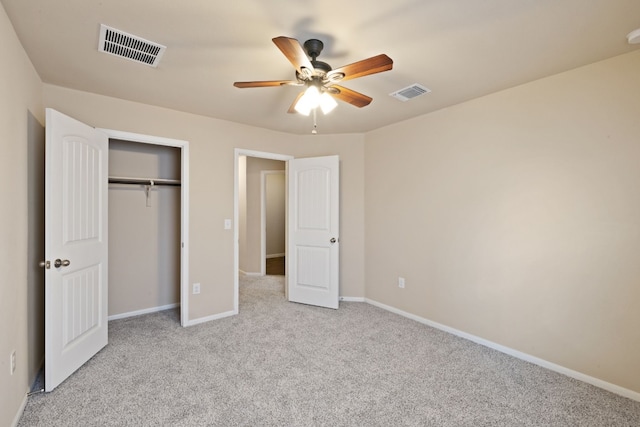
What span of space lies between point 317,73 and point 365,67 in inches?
13.5

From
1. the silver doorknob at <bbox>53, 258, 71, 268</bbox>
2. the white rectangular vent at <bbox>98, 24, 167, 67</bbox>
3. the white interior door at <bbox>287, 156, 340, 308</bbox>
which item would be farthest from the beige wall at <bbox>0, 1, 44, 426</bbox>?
the white interior door at <bbox>287, 156, 340, 308</bbox>

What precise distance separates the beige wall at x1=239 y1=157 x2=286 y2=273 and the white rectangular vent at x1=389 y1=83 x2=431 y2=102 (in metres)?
3.47

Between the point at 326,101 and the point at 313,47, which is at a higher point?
the point at 313,47

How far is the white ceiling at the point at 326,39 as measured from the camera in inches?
64.1

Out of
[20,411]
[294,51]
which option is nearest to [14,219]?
[20,411]

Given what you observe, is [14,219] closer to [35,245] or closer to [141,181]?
[35,245]

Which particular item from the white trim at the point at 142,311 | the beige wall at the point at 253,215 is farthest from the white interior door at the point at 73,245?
the beige wall at the point at 253,215

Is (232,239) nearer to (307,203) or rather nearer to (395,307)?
(307,203)

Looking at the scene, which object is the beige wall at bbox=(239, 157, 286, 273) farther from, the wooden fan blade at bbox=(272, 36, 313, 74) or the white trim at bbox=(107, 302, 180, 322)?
the wooden fan blade at bbox=(272, 36, 313, 74)

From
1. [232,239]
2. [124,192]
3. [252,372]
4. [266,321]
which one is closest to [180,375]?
[252,372]

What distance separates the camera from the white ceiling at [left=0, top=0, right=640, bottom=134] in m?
1.63

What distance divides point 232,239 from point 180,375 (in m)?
1.65

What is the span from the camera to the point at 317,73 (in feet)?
6.32

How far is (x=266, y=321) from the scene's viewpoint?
3.49 m
